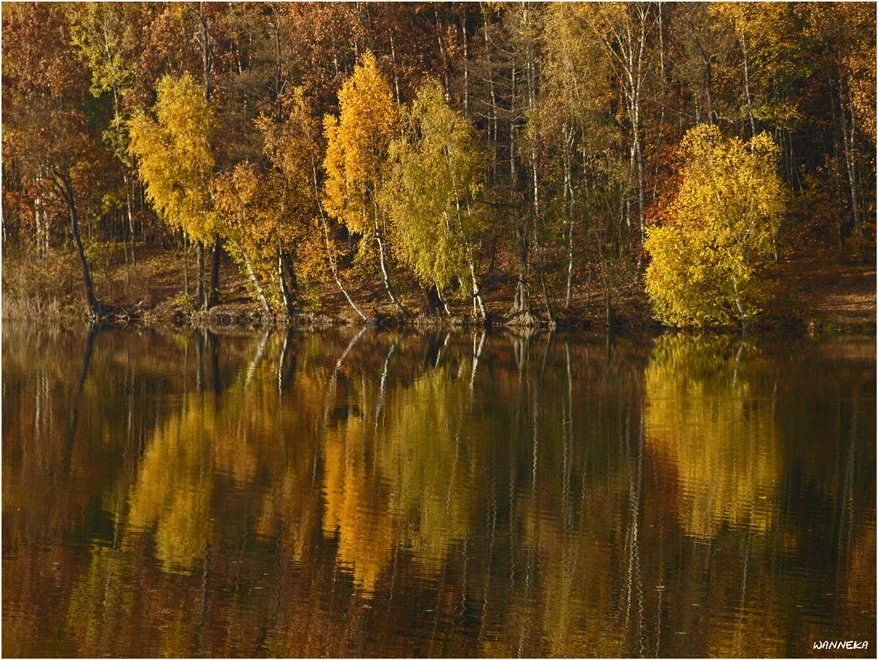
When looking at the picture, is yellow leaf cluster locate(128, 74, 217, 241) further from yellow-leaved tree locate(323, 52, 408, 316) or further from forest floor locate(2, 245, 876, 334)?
yellow-leaved tree locate(323, 52, 408, 316)

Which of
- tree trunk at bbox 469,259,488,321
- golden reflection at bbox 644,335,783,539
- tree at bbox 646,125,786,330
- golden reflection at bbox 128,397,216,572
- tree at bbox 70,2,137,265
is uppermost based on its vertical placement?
tree at bbox 70,2,137,265

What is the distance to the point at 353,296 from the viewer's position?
161ft

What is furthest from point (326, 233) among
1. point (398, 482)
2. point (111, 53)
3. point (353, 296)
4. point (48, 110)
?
point (398, 482)

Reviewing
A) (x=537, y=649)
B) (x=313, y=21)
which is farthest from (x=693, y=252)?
(x=537, y=649)

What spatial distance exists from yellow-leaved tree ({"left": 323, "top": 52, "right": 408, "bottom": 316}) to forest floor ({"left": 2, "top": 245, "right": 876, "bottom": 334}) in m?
3.80

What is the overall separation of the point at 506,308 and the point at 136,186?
2427 cm

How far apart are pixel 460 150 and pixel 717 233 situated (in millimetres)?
11419

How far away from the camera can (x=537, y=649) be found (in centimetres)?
886

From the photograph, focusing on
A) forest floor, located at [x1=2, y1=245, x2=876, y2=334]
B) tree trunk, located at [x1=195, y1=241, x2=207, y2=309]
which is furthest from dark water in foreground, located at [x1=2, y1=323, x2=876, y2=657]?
tree trunk, located at [x1=195, y1=241, x2=207, y2=309]

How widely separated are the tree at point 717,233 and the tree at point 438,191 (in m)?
8.28

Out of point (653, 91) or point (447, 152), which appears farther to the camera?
point (653, 91)

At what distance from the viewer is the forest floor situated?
1582 inches

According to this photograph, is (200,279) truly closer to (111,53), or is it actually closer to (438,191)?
(438,191)

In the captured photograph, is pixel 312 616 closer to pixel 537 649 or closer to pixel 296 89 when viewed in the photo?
pixel 537 649
